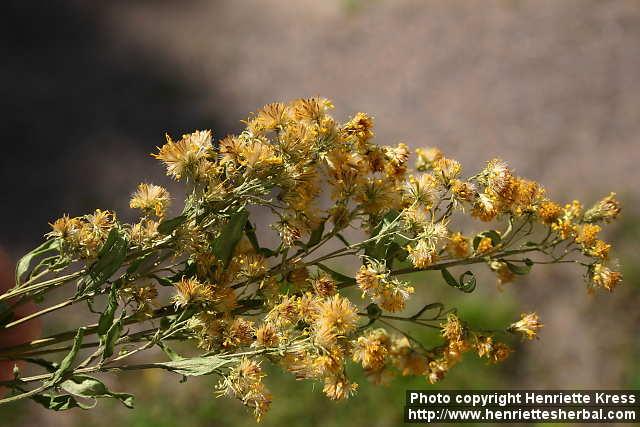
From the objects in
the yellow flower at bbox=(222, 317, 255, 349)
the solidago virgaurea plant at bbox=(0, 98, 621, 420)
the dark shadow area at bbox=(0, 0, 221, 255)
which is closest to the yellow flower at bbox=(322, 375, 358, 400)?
the solidago virgaurea plant at bbox=(0, 98, 621, 420)

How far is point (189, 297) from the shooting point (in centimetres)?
81

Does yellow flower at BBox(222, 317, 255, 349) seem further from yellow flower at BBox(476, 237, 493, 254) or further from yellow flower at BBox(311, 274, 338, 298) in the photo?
yellow flower at BBox(476, 237, 493, 254)

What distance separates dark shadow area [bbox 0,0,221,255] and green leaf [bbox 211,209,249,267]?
2.46 m

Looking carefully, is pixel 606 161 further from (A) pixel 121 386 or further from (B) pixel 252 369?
(B) pixel 252 369

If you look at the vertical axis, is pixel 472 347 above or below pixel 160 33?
below

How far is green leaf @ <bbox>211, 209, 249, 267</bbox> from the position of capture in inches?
32.5

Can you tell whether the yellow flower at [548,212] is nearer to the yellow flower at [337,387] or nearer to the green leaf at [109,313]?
the yellow flower at [337,387]

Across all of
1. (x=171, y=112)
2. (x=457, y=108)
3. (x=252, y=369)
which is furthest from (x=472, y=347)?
(x=171, y=112)

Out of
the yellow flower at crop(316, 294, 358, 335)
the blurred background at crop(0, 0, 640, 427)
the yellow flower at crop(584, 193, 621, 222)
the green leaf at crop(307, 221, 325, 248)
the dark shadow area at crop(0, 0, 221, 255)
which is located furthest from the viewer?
the dark shadow area at crop(0, 0, 221, 255)

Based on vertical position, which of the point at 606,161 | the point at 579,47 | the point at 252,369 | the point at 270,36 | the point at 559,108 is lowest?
the point at 252,369

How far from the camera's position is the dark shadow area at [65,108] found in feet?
10.6

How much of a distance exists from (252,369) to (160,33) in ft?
12.4

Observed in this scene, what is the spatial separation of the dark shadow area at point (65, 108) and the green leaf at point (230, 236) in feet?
8.07

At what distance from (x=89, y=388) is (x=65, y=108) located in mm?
3136
